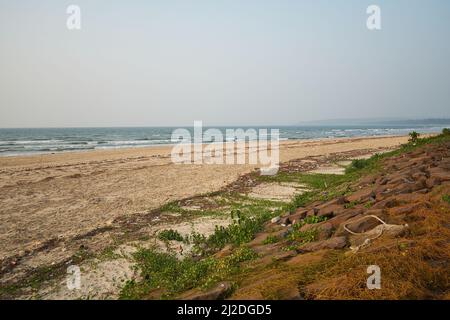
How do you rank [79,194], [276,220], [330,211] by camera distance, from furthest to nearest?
[79,194]
[276,220]
[330,211]

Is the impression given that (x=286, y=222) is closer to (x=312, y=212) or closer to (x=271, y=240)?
(x=312, y=212)

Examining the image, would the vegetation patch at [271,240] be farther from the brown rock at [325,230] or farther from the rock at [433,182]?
the rock at [433,182]

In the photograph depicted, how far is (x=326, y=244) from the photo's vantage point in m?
4.61

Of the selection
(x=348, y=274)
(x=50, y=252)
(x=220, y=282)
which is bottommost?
(x=50, y=252)

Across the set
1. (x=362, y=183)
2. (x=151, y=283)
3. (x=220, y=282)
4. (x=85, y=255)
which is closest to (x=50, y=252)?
(x=85, y=255)

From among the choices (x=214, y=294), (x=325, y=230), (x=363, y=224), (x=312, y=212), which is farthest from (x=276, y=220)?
(x=214, y=294)

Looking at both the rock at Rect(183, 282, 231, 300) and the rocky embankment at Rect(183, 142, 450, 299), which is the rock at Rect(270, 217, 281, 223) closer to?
the rocky embankment at Rect(183, 142, 450, 299)

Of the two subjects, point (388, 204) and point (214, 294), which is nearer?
point (214, 294)

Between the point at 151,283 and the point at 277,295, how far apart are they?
2.29 metres

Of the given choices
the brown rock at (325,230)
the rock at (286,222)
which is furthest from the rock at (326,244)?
the rock at (286,222)

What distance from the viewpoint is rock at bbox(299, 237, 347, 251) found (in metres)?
4.47

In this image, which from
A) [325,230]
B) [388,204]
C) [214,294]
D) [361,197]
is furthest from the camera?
[361,197]

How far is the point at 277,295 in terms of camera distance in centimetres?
341
